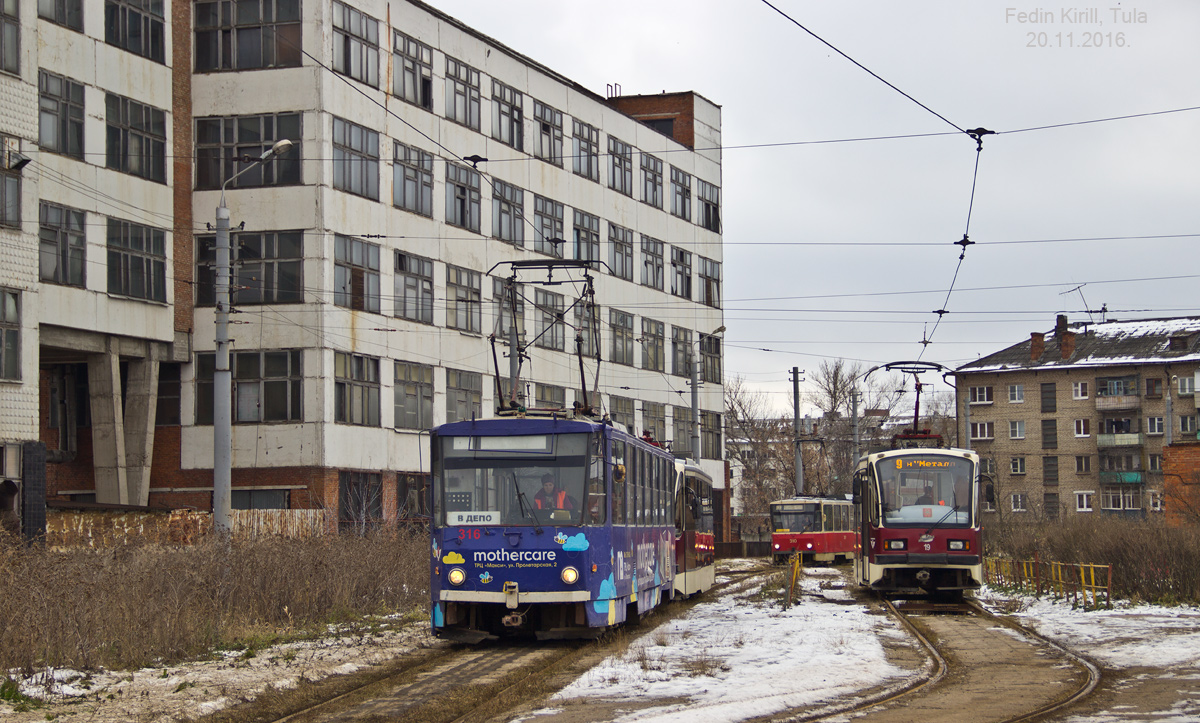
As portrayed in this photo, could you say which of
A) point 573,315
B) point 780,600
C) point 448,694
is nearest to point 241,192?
point 573,315

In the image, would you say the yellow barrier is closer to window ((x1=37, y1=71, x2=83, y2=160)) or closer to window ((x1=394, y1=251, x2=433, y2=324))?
window ((x1=394, y1=251, x2=433, y2=324))

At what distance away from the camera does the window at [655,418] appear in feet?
189

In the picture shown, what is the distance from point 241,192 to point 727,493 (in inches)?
1303

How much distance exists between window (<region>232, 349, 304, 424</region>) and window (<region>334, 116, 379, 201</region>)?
5.17m

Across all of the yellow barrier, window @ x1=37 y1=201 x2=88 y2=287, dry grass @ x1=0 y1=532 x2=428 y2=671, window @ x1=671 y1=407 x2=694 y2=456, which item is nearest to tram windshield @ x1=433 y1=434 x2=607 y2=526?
dry grass @ x1=0 y1=532 x2=428 y2=671

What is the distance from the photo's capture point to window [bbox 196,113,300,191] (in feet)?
131

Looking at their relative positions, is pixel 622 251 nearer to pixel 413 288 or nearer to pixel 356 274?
pixel 413 288

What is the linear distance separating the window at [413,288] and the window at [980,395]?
5378 centimetres

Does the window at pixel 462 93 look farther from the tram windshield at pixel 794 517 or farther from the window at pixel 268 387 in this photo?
the tram windshield at pixel 794 517

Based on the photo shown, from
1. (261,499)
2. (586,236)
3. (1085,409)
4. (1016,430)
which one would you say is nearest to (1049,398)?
(1085,409)

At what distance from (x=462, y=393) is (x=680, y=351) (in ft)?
55.7

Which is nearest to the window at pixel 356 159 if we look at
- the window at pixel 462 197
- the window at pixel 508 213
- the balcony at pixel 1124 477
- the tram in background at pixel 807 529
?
the window at pixel 462 197

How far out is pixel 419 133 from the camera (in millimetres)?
44000

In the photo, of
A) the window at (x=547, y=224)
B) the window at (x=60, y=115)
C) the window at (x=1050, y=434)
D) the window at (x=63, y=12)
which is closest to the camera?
the window at (x=60, y=115)
